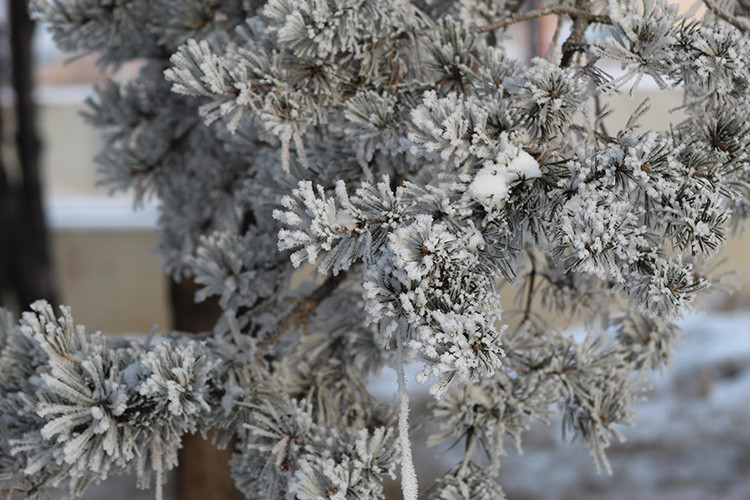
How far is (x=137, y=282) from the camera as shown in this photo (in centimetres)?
460

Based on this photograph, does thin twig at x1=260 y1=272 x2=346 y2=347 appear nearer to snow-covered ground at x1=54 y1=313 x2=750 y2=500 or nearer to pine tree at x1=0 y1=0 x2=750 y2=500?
pine tree at x1=0 y1=0 x2=750 y2=500

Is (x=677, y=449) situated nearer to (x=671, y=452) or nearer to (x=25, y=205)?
(x=671, y=452)

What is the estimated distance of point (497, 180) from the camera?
0.62 metres

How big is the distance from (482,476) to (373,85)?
54cm

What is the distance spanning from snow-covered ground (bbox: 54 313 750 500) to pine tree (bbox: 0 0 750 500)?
1.45 metres

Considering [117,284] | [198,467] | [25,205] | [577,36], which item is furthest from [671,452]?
[117,284]

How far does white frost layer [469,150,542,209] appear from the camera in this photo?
62 cm

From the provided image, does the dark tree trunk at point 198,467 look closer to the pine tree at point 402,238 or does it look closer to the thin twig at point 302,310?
the pine tree at point 402,238

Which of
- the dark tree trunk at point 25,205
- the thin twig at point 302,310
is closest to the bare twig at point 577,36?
the thin twig at point 302,310

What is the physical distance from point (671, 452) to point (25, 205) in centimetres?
311

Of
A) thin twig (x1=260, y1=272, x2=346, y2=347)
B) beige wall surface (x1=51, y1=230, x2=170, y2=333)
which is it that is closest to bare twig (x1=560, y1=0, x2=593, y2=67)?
thin twig (x1=260, y1=272, x2=346, y2=347)

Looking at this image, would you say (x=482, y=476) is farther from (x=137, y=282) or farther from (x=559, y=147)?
(x=137, y=282)

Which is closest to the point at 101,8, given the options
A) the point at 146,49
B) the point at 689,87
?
the point at 146,49

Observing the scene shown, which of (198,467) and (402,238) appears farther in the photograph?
(198,467)
